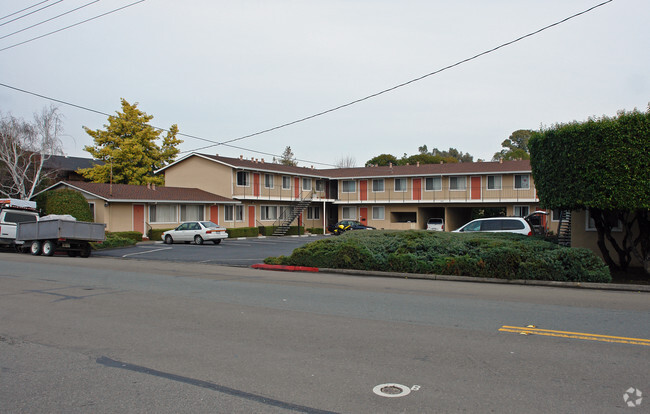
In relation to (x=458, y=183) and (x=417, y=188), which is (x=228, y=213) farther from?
(x=458, y=183)

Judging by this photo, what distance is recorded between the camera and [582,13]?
50.3 feet

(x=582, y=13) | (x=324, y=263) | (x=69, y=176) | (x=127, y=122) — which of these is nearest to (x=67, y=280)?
(x=324, y=263)

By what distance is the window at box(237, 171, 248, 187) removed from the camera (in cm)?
4404

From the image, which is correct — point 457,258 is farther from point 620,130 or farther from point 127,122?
point 127,122

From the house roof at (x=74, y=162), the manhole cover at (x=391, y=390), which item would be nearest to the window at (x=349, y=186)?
the house roof at (x=74, y=162)

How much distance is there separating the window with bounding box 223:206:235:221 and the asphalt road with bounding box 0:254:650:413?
102ft

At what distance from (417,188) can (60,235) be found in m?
33.2

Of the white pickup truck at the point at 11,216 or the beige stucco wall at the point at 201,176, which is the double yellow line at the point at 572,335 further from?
the beige stucco wall at the point at 201,176

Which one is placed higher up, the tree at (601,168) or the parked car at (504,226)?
the tree at (601,168)

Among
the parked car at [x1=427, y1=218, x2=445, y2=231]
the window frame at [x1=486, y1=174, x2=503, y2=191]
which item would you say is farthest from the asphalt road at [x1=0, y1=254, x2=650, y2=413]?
the window frame at [x1=486, y1=174, x2=503, y2=191]

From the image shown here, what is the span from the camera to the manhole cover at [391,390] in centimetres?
507

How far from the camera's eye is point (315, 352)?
661cm

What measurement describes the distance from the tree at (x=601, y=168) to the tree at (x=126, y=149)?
134ft

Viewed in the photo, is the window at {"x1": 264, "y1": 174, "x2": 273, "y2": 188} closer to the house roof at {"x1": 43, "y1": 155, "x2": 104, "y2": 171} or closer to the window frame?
the window frame
